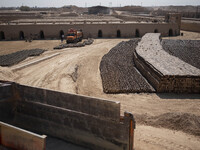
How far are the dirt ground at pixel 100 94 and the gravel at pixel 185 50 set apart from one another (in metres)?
6.59

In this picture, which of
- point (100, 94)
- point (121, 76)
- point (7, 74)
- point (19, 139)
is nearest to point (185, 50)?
point (121, 76)

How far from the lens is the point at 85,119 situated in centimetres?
726

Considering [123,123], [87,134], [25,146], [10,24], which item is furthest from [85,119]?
[10,24]

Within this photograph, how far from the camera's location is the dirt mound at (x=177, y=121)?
7962 millimetres

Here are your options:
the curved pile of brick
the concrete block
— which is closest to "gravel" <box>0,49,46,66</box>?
the curved pile of brick

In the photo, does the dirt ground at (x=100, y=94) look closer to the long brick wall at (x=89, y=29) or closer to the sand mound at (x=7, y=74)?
the sand mound at (x=7, y=74)

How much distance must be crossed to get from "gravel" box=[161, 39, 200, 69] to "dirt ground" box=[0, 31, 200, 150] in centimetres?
659

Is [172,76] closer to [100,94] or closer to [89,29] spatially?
[100,94]

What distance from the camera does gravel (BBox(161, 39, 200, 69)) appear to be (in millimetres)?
16997

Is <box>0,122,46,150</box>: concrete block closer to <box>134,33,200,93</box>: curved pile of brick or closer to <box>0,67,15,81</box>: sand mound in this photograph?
<box>134,33,200,93</box>: curved pile of brick

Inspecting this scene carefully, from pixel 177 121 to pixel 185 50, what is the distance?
44.0 ft

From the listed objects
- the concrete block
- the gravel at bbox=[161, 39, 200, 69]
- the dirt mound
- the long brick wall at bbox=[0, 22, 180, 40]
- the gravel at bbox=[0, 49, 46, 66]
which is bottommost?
the dirt mound

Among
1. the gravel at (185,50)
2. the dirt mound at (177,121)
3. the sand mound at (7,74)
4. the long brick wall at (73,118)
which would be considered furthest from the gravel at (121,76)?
the sand mound at (7,74)

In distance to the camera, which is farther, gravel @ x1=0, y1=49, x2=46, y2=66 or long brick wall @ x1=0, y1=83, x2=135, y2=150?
gravel @ x1=0, y1=49, x2=46, y2=66
